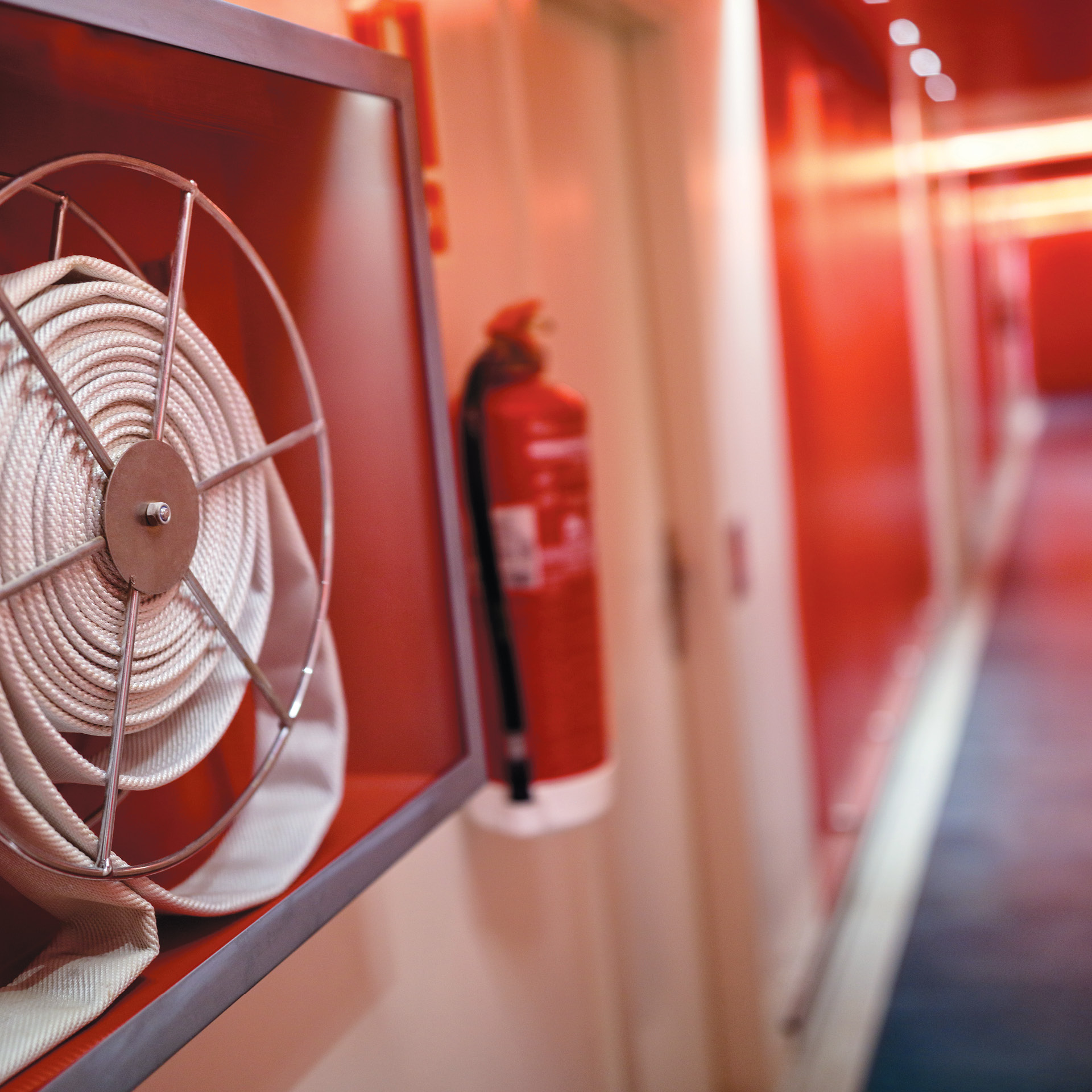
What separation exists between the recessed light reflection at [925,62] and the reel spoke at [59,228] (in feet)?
14.5

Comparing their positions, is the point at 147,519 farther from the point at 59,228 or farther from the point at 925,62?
the point at 925,62

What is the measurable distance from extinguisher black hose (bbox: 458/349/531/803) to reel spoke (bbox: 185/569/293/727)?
54 centimetres

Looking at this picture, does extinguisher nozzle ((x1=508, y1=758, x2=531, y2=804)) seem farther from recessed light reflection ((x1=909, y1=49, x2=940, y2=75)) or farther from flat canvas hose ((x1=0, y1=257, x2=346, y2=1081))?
recessed light reflection ((x1=909, y1=49, x2=940, y2=75))

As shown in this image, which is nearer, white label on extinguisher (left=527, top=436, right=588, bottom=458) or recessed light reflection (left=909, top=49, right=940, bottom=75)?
white label on extinguisher (left=527, top=436, right=588, bottom=458)

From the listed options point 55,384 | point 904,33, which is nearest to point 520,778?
point 55,384

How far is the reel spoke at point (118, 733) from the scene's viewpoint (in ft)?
2.26

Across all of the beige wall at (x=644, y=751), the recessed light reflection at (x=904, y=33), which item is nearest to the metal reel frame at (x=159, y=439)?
the beige wall at (x=644, y=751)

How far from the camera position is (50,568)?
65 cm

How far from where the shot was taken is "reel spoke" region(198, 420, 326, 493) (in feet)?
2.68

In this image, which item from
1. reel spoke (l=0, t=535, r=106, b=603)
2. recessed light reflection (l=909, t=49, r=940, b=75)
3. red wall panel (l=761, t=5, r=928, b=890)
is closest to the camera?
reel spoke (l=0, t=535, r=106, b=603)

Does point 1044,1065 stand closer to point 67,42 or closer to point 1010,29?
point 67,42

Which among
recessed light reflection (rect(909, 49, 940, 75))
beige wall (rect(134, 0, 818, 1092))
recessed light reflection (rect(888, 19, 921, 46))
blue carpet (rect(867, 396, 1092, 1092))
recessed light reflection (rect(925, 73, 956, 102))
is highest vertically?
recessed light reflection (rect(925, 73, 956, 102))

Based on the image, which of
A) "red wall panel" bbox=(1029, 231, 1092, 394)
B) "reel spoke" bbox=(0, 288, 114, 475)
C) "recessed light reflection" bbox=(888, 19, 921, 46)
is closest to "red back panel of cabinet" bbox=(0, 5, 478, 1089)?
"reel spoke" bbox=(0, 288, 114, 475)

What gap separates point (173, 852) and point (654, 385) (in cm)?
153
